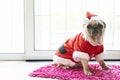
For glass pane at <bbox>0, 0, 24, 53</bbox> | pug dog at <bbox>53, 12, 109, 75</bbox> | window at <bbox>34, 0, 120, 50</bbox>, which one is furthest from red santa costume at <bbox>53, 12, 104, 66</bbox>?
glass pane at <bbox>0, 0, 24, 53</bbox>

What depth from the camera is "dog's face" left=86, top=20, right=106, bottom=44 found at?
156cm

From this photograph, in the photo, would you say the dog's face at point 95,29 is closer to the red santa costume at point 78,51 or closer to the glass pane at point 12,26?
the red santa costume at point 78,51

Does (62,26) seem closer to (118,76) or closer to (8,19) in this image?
(8,19)

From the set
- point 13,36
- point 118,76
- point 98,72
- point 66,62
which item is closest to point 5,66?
point 13,36

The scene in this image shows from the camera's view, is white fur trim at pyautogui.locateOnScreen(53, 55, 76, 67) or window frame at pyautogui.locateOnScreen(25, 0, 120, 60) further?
window frame at pyautogui.locateOnScreen(25, 0, 120, 60)

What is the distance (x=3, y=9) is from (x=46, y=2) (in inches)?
13.7

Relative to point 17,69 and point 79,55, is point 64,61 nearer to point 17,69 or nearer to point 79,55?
point 79,55

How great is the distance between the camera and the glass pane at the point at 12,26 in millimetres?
2086

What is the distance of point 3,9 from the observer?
6.86ft

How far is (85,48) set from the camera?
1.61 metres

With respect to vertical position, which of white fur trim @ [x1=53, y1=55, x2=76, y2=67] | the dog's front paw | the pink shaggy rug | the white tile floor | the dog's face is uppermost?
the dog's face

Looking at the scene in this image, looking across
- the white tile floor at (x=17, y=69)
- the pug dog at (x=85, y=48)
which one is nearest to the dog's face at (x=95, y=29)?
the pug dog at (x=85, y=48)

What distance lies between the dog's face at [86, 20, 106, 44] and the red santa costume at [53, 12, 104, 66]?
30 mm

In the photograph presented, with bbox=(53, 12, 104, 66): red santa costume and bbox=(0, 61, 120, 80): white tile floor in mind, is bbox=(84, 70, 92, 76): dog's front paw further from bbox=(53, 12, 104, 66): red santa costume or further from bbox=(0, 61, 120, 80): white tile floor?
bbox=(0, 61, 120, 80): white tile floor
